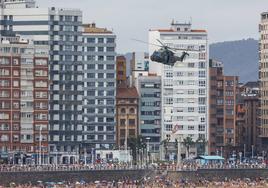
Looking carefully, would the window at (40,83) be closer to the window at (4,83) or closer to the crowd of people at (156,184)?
the window at (4,83)

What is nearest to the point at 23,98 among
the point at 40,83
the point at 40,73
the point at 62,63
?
the point at 40,83

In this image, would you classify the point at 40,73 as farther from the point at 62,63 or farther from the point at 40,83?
the point at 62,63

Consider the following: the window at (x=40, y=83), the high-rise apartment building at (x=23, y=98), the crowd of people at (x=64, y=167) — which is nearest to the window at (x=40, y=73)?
the high-rise apartment building at (x=23, y=98)

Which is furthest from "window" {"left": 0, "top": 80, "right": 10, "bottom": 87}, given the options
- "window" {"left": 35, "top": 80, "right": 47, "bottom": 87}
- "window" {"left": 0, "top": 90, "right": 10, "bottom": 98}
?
"window" {"left": 35, "top": 80, "right": 47, "bottom": 87}

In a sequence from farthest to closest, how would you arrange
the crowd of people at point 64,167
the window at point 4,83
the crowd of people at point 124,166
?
the window at point 4,83
the crowd of people at point 124,166
the crowd of people at point 64,167

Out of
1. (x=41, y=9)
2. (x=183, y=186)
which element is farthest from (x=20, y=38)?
(x=183, y=186)

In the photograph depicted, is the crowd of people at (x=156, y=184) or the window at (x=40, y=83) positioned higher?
the window at (x=40, y=83)
